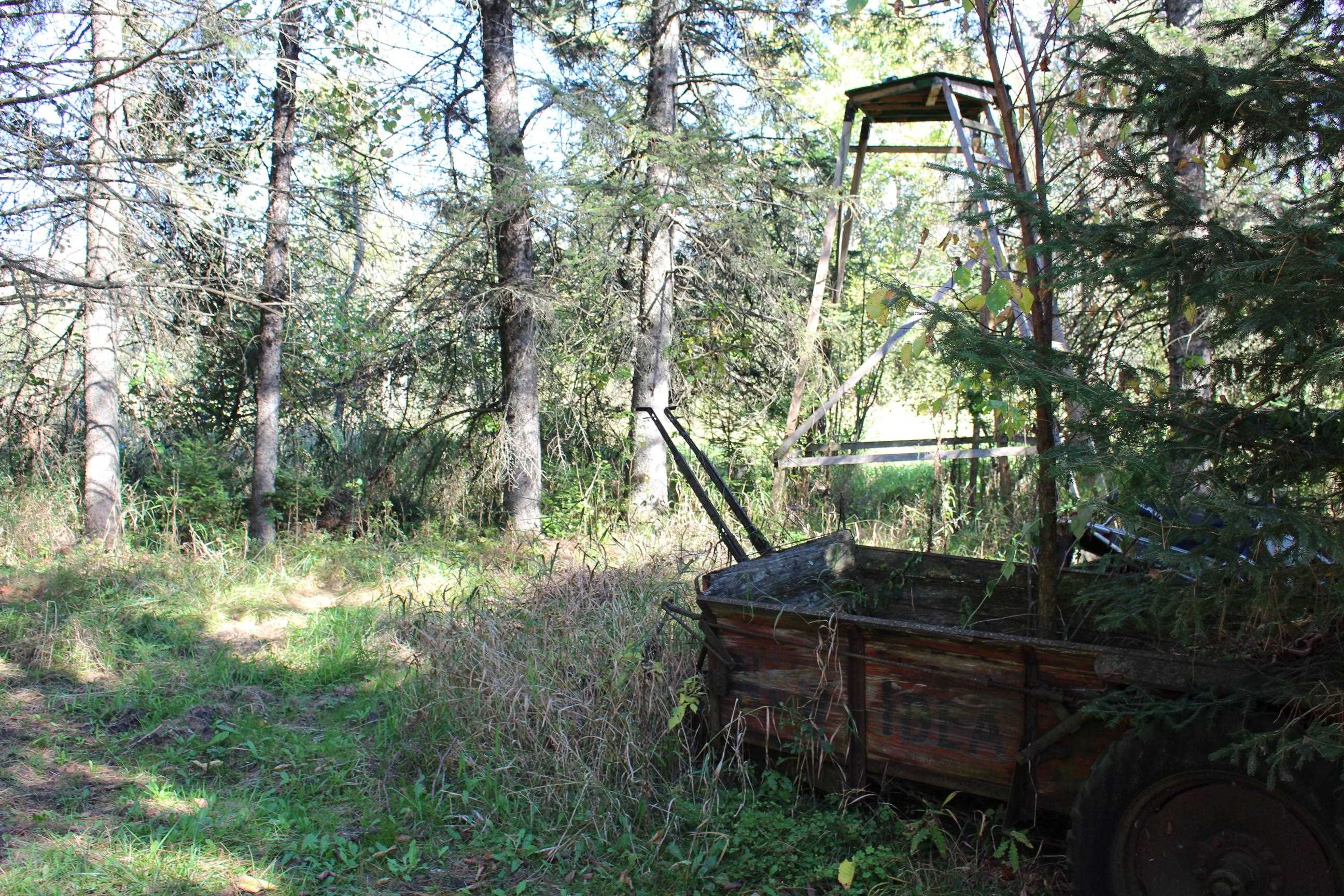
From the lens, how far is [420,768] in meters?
4.72

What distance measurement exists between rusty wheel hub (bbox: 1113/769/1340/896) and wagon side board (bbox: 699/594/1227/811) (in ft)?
0.89

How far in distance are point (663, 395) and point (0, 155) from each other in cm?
535

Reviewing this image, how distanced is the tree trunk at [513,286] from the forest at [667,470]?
2.0 inches

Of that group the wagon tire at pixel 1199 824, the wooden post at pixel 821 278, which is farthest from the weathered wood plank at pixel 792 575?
the wooden post at pixel 821 278

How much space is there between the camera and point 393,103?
902 centimetres

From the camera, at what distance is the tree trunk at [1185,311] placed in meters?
3.07

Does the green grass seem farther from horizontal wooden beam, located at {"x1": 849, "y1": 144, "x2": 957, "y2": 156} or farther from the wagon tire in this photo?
horizontal wooden beam, located at {"x1": 849, "y1": 144, "x2": 957, "y2": 156}

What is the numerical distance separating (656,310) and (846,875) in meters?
6.25

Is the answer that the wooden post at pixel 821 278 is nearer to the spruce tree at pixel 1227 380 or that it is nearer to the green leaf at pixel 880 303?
the green leaf at pixel 880 303

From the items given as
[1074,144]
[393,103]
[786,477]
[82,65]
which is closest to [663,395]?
[786,477]

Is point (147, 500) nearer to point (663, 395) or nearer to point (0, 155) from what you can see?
point (0, 155)

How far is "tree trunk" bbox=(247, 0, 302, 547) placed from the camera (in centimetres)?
913

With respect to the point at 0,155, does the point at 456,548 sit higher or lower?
lower

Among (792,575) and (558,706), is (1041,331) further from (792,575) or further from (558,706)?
(558,706)
